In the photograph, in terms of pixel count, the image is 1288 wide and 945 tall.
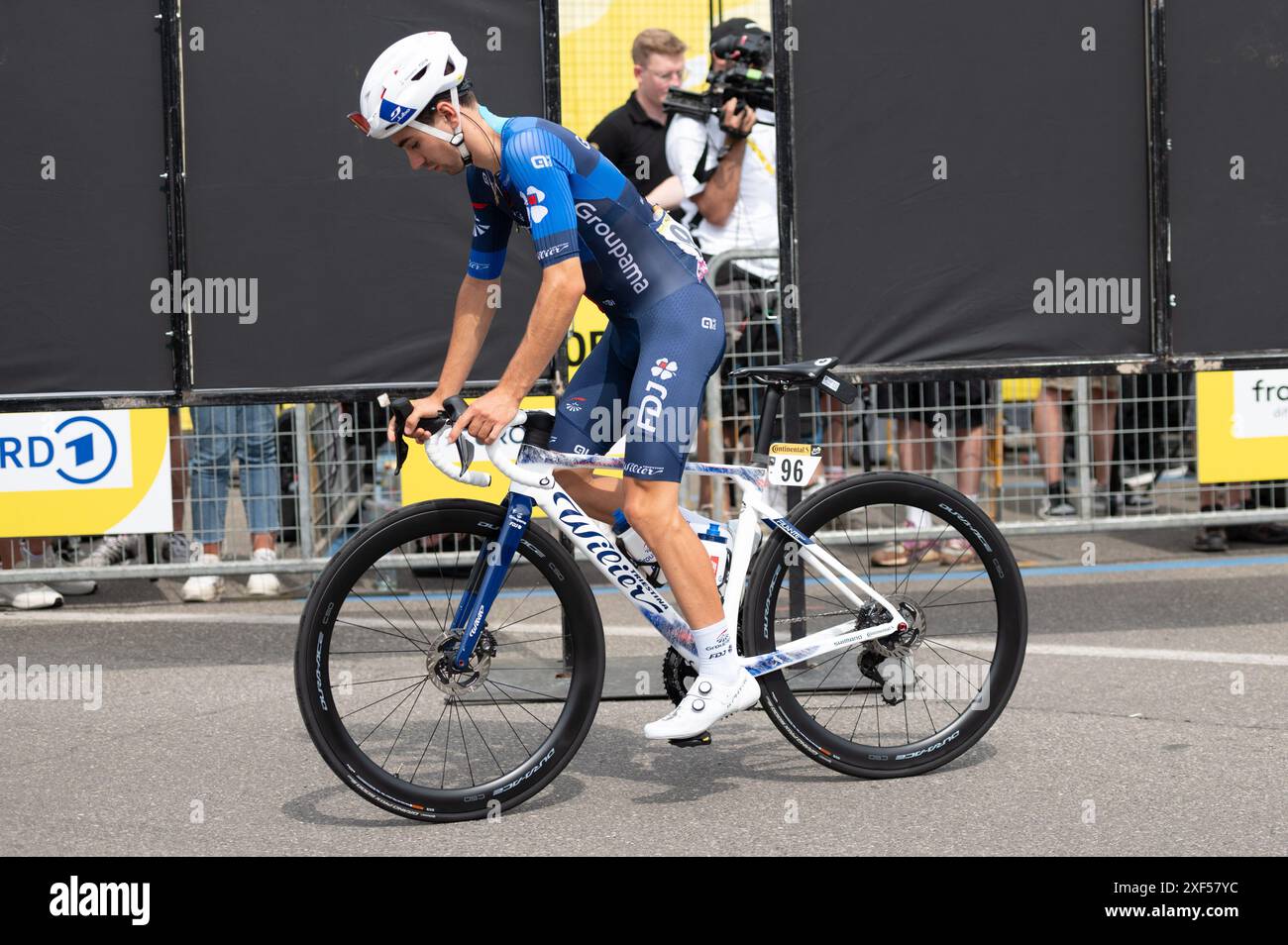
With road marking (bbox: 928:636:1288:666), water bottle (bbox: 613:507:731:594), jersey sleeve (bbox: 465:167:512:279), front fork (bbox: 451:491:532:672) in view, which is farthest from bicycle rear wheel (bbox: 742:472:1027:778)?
jersey sleeve (bbox: 465:167:512:279)

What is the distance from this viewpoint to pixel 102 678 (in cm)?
662

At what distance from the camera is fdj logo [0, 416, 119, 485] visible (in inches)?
283

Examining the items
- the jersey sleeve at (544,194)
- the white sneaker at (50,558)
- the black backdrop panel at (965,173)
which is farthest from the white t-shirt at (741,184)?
the jersey sleeve at (544,194)

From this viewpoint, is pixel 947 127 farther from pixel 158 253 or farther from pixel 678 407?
pixel 158 253

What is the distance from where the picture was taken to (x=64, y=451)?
23.7 feet

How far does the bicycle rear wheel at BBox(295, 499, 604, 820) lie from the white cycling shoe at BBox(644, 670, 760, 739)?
0.80 feet

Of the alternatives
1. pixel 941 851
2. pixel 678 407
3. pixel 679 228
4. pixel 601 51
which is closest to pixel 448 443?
pixel 678 407

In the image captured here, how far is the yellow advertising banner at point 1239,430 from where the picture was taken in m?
7.80

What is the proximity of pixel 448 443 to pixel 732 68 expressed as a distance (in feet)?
13.7

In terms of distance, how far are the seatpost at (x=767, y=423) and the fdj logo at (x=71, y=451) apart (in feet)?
11.4

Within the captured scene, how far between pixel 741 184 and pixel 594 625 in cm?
479

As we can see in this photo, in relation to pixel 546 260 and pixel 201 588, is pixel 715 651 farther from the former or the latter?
pixel 201 588

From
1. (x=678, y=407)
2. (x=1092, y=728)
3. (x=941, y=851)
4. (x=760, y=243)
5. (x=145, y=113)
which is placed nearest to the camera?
(x=941, y=851)

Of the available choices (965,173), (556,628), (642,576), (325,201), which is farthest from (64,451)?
(965,173)
